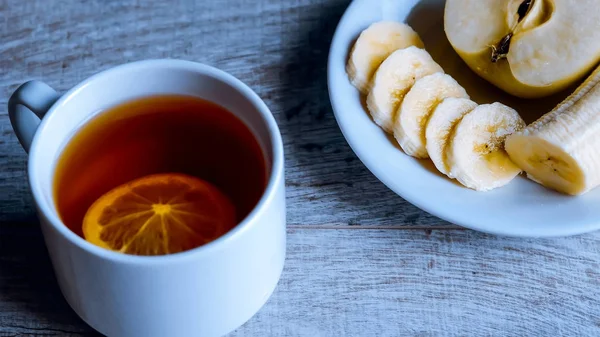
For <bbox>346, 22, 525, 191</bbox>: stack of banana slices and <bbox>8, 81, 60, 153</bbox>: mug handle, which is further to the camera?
<bbox>346, 22, 525, 191</bbox>: stack of banana slices

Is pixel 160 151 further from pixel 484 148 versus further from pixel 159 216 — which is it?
pixel 484 148

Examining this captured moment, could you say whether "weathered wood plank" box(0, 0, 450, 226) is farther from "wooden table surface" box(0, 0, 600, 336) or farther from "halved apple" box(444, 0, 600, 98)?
"halved apple" box(444, 0, 600, 98)

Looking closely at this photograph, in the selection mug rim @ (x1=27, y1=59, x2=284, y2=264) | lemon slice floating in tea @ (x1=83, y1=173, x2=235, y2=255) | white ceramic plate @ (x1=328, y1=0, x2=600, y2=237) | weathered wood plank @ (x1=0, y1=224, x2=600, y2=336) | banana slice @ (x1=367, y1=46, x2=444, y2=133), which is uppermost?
mug rim @ (x1=27, y1=59, x2=284, y2=264)

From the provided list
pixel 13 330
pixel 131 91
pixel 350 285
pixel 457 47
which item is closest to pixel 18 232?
pixel 13 330

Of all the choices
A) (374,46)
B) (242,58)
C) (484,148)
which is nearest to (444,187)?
(484,148)

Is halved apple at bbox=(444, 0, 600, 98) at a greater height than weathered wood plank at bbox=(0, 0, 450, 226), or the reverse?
halved apple at bbox=(444, 0, 600, 98)

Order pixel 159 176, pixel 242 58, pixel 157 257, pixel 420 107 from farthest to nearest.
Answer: pixel 242 58
pixel 420 107
pixel 159 176
pixel 157 257

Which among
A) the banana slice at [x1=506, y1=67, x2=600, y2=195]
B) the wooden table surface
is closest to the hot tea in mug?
the wooden table surface
